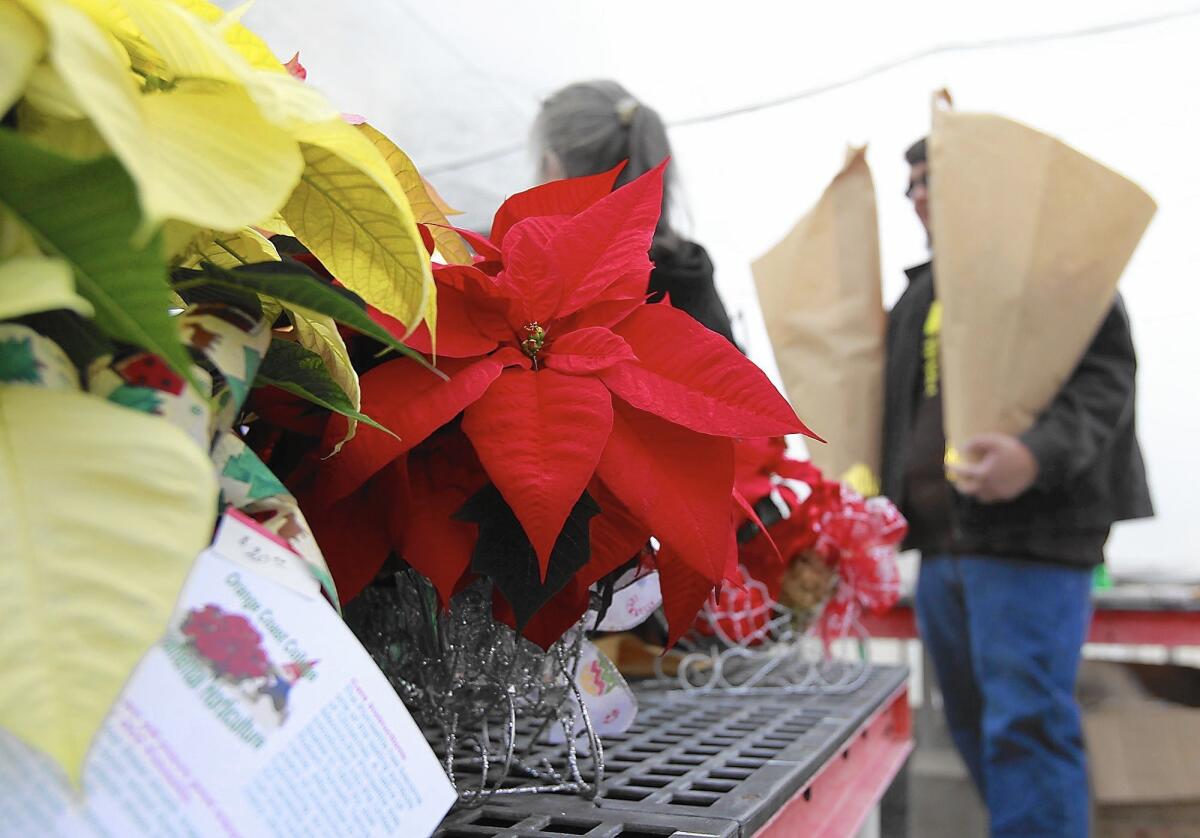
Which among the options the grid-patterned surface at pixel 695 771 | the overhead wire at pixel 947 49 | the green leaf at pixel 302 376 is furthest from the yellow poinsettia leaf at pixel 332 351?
the overhead wire at pixel 947 49

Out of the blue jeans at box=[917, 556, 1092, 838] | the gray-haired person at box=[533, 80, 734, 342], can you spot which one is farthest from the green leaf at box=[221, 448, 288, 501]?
the blue jeans at box=[917, 556, 1092, 838]

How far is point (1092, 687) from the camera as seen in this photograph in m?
1.70

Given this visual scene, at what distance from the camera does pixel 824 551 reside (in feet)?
2.50

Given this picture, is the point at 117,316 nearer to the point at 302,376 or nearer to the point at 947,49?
the point at 302,376

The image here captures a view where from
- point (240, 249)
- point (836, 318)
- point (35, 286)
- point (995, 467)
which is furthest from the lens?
point (836, 318)

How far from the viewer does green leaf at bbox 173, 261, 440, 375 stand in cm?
21

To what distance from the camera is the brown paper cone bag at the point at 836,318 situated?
1275mm

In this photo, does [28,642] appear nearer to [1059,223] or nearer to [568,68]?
[1059,223]

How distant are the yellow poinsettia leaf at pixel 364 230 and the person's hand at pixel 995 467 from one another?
3.39 ft

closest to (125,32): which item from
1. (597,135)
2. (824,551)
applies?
(824,551)

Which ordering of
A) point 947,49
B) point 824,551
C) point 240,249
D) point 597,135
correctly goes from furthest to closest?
point 947,49, point 597,135, point 824,551, point 240,249

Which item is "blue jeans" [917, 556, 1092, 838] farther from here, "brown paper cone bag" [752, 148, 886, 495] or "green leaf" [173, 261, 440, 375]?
"green leaf" [173, 261, 440, 375]

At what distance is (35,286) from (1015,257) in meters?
1.12

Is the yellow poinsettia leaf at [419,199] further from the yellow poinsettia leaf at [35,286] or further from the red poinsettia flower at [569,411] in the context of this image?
the yellow poinsettia leaf at [35,286]
